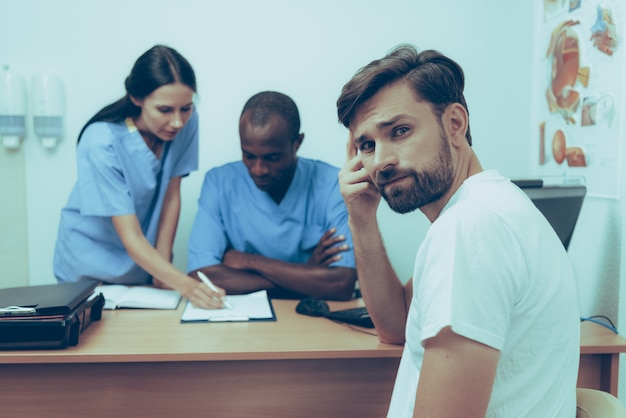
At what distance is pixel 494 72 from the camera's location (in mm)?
2506

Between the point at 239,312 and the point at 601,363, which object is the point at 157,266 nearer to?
the point at 239,312

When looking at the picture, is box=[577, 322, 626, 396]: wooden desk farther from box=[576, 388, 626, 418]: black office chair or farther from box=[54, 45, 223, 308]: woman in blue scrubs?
box=[54, 45, 223, 308]: woman in blue scrubs

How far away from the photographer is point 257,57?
95.3 inches

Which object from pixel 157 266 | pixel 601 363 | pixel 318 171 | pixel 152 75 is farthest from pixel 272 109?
pixel 601 363

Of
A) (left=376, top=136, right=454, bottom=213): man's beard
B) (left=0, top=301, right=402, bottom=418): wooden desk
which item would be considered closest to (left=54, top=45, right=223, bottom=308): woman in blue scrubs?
(left=0, top=301, right=402, bottom=418): wooden desk

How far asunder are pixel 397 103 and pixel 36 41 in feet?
6.28

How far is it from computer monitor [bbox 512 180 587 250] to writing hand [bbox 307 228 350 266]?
0.60 metres

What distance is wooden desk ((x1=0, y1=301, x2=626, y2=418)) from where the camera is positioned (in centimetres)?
122

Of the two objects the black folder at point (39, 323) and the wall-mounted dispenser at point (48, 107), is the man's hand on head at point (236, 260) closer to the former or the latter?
the black folder at point (39, 323)

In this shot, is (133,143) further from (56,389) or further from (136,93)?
(56,389)

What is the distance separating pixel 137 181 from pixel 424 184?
1240mm

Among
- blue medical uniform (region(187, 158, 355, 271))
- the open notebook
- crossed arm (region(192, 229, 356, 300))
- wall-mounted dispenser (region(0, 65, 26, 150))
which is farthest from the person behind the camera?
wall-mounted dispenser (region(0, 65, 26, 150))

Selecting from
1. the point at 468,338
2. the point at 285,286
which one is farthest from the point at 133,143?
the point at 468,338

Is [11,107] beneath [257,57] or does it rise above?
beneath
